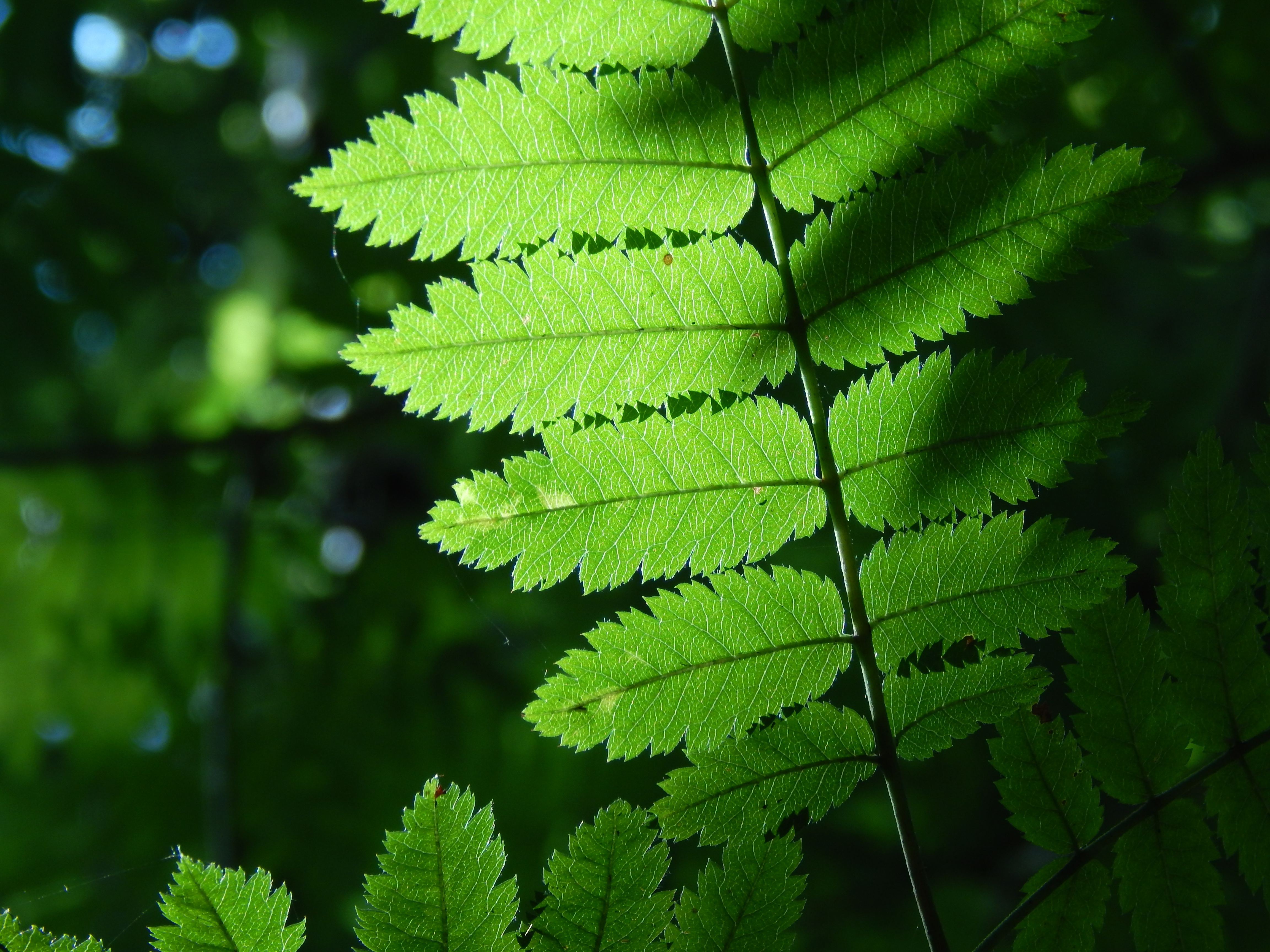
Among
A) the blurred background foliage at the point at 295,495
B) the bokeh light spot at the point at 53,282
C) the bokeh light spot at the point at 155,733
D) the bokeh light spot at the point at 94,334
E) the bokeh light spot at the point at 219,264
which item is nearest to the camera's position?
the blurred background foliage at the point at 295,495

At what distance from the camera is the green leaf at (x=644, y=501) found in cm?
100

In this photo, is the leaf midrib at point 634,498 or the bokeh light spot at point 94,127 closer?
the leaf midrib at point 634,498

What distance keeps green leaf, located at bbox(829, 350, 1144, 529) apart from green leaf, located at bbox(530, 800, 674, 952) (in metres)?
0.42

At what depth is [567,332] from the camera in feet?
3.29

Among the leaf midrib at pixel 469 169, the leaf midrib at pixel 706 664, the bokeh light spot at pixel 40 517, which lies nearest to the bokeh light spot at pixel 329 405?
the bokeh light spot at pixel 40 517

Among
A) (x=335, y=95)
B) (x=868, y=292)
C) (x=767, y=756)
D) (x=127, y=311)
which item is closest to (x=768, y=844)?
(x=767, y=756)

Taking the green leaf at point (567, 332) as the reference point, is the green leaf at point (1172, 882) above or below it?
below

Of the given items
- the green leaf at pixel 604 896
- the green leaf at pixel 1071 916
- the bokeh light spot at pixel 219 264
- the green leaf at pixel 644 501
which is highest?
the bokeh light spot at pixel 219 264

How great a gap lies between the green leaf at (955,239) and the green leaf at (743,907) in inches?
20.4

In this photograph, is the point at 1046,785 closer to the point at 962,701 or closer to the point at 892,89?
the point at 962,701

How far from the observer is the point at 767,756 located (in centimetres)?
104

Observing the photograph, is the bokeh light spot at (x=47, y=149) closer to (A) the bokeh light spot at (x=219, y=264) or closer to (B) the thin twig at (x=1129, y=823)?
(A) the bokeh light spot at (x=219, y=264)

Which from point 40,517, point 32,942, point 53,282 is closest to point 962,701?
point 32,942

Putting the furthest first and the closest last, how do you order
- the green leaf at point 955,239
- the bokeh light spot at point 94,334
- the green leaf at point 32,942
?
1. the bokeh light spot at point 94,334
2. the green leaf at point 955,239
3. the green leaf at point 32,942
